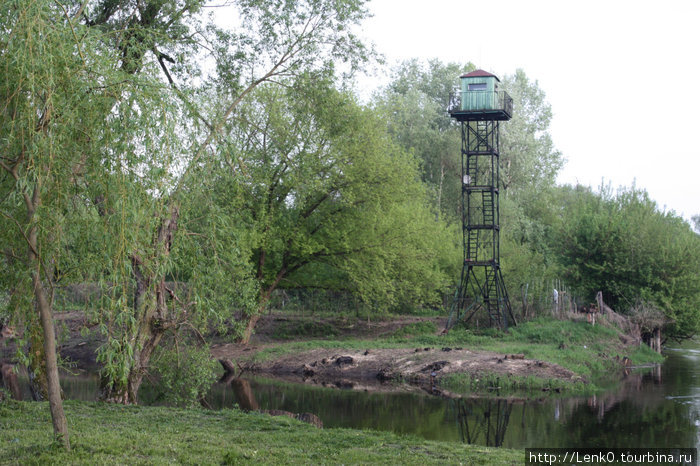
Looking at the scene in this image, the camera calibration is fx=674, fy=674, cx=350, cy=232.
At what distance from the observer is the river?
14281 millimetres

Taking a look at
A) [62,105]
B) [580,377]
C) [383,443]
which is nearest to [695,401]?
[580,377]

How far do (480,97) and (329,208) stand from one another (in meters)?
8.57

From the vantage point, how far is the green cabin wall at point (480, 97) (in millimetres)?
30406

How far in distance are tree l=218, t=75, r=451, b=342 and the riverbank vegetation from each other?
103 mm

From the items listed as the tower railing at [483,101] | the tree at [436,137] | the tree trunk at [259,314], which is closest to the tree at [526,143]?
the tree at [436,137]

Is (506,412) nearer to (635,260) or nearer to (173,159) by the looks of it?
(173,159)

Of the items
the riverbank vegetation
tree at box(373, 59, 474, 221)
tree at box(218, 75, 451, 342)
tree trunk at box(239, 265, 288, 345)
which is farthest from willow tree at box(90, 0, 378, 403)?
tree at box(373, 59, 474, 221)

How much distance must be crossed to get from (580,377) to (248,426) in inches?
507

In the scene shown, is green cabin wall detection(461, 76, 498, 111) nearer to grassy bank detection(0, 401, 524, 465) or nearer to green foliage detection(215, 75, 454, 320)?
green foliage detection(215, 75, 454, 320)

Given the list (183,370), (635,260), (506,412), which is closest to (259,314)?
(183,370)

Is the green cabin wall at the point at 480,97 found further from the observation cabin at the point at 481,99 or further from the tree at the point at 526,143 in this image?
the tree at the point at 526,143

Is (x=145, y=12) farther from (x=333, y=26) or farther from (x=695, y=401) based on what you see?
(x=695, y=401)

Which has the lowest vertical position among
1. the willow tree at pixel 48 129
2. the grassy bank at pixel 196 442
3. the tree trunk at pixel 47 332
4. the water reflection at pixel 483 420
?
the water reflection at pixel 483 420

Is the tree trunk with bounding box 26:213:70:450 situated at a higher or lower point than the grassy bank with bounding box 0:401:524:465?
higher
